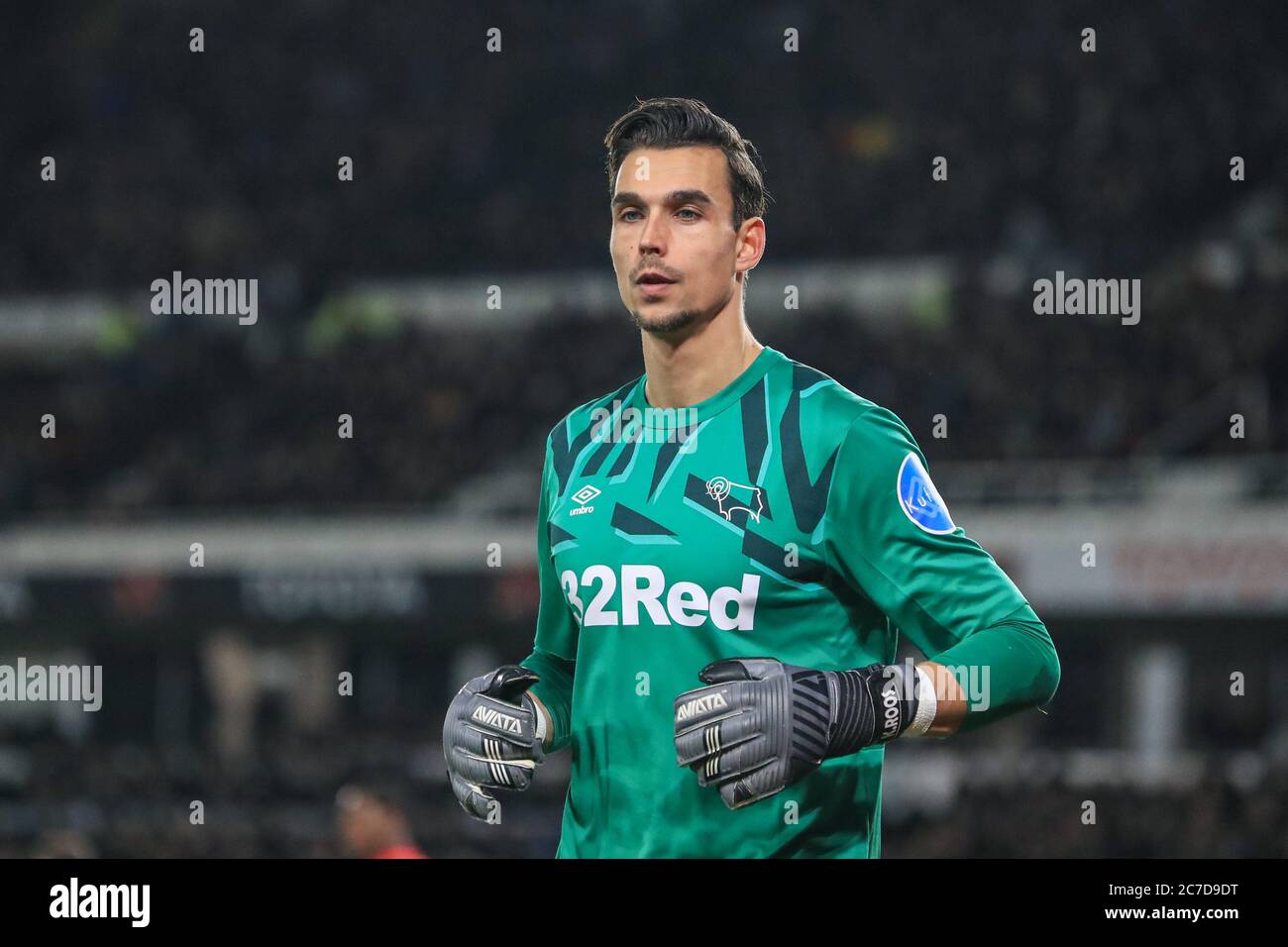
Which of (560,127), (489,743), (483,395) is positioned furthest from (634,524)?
(560,127)

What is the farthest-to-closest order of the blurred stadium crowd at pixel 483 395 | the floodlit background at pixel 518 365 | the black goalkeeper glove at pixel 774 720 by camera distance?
the blurred stadium crowd at pixel 483 395
the floodlit background at pixel 518 365
the black goalkeeper glove at pixel 774 720

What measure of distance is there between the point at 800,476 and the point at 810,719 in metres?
0.54

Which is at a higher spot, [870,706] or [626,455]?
[626,455]

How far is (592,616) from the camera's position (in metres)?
3.75

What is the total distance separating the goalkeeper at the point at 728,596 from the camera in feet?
11.2

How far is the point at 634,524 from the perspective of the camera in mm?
3758

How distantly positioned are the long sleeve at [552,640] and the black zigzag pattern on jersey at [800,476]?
591mm

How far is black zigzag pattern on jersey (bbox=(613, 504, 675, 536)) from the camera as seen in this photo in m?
3.73

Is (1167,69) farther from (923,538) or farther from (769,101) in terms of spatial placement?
(923,538)

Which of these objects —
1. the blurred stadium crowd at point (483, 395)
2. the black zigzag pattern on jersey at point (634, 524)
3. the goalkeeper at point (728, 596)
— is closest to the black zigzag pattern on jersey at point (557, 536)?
the goalkeeper at point (728, 596)

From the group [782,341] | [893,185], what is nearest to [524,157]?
[893,185]

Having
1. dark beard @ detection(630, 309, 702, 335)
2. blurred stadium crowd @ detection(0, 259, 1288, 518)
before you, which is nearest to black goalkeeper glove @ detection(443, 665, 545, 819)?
dark beard @ detection(630, 309, 702, 335)

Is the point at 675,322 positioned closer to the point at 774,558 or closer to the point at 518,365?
the point at 774,558

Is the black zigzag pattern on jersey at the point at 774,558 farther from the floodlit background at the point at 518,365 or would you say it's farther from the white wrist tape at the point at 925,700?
the floodlit background at the point at 518,365
